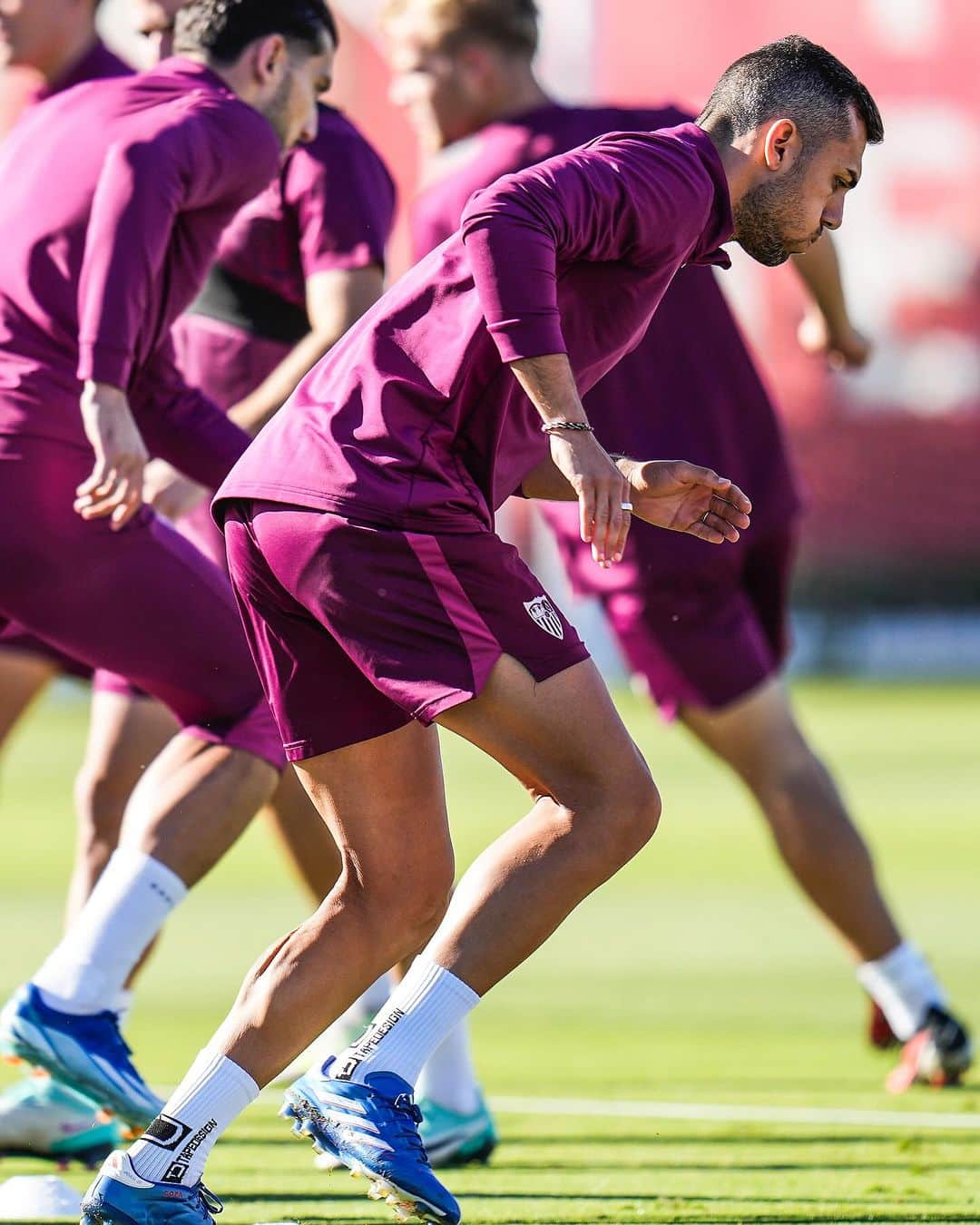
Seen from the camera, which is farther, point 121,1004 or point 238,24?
point 238,24

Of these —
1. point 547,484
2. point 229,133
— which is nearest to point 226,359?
point 229,133

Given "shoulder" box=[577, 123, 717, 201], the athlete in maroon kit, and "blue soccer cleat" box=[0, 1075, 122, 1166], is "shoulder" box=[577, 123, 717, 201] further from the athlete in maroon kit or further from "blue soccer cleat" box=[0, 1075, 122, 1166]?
"blue soccer cleat" box=[0, 1075, 122, 1166]

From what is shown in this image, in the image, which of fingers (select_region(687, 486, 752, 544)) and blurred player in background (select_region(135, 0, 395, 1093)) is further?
blurred player in background (select_region(135, 0, 395, 1093))

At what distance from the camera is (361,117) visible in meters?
30.4

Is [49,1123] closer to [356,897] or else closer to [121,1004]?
[121,1004]

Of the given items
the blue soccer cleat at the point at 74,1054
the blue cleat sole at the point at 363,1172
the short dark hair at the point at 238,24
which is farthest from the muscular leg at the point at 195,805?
the short dark hair at the point at 238,24

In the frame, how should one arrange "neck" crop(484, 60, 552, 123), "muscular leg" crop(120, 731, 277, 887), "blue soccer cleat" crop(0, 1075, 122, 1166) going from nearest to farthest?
"muscular leg" crop(120, 731, 277, 887) < "blue soccer cleat" crop(0, 1075, 122, 1166) < "neck" crop(484, 60, 552, 123)

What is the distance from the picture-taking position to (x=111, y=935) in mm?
4906

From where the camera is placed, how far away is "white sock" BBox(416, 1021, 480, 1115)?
5.14 metres

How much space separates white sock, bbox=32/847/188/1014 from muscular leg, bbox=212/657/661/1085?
810 millimetres

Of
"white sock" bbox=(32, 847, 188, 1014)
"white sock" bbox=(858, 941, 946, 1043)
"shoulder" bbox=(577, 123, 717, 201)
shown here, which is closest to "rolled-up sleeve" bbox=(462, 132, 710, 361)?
"shoulder" bbox=(577, 123, 717, 201)

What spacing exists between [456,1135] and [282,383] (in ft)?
6.32

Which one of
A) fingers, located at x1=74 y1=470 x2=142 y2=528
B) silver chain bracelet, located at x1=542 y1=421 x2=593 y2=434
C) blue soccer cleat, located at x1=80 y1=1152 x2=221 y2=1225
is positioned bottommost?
blue soccer cleat, located at x1=80 y1=1152 x2=221 y2=1225

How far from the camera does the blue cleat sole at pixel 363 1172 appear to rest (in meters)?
3.84
